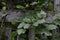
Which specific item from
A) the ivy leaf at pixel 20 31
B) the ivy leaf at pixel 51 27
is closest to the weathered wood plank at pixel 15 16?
the ivy leaf at pixel 51 27

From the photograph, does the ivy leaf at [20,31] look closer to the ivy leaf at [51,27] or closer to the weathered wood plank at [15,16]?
the weathered wood plank at [15,16]

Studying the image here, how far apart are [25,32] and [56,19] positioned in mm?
530

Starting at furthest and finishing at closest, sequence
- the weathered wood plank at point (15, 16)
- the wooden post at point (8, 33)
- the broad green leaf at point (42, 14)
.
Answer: the wooden post at point (8, 33) < the weathered wood plank at point (15, 16) < the broad green leaf at point (42, 14)

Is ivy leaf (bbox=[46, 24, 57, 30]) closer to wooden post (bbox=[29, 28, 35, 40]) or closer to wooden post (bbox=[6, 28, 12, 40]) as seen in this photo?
wooden post (bbox=[29, 28, 35, 40])

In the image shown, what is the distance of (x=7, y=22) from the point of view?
116 inches

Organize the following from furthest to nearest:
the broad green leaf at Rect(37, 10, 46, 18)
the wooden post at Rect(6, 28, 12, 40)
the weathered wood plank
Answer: the wooden post at Rect(6, 28, 12, 40)
the weathered wood plank
the broad green leaf at Rect(37, 10, 46, 18)

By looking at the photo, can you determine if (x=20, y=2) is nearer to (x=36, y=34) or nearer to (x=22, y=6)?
(x=22, y=6)

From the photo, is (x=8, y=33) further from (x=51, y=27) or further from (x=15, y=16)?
(x=51, y=27)

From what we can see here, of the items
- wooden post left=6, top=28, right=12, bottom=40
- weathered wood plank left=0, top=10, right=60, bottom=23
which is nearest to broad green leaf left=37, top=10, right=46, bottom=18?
weathered wood plank left=0, top=10, right=60, bottom=23

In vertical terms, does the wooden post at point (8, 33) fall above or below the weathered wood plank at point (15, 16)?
below

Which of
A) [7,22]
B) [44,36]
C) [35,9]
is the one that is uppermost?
[35,9]

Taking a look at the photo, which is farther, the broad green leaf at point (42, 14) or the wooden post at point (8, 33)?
the wooden post at point (8, 33)

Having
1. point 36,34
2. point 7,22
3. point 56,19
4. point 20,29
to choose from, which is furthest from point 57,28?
point 7,22

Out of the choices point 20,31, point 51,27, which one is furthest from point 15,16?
point 51,27
